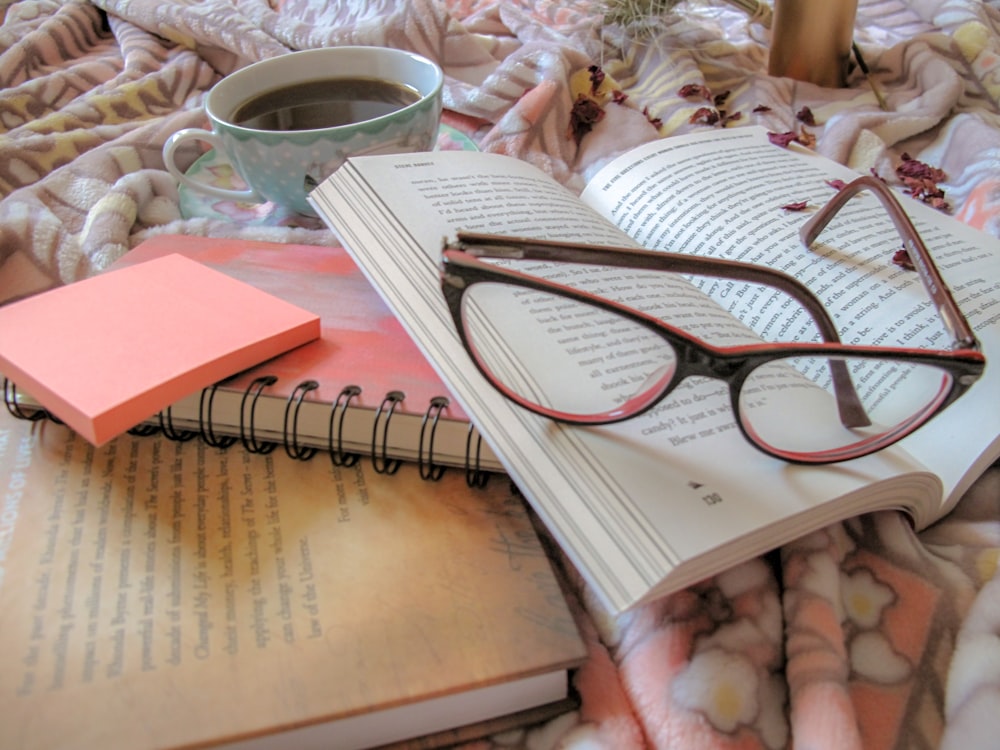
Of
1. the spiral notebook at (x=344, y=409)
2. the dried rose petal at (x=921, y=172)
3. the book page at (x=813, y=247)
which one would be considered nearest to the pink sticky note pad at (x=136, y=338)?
the spiral notebook at (x=344, y=409)

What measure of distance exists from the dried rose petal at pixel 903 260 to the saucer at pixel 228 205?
346mm

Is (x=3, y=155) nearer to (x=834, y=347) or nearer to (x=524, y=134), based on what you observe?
(x=524, y=134)

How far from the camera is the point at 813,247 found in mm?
463

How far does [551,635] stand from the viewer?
0.29 metres

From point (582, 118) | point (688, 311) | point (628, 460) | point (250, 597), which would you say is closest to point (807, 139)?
point (582, 118)

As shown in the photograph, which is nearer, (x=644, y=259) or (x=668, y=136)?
(x=644, y=259)

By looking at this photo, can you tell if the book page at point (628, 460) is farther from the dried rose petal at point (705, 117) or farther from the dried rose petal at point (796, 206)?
the dried rose petal at point (705, 117)

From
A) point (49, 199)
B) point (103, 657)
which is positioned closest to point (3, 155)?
point (49, 199)

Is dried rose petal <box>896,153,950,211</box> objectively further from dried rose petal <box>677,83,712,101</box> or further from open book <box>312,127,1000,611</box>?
dried rose petal <box>677,83,712,101</box>

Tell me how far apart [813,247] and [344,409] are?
30 centimetres

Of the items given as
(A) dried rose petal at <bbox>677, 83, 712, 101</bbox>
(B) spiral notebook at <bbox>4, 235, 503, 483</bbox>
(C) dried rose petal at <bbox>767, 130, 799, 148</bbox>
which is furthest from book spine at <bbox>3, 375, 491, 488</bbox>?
(A) dried rose petal at <bbox>677, 83, 712, 101</bbox>

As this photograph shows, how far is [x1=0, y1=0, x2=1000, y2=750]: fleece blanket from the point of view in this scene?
285 millimetres

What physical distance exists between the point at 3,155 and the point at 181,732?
565 mm

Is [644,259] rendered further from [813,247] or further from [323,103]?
[323,103]
